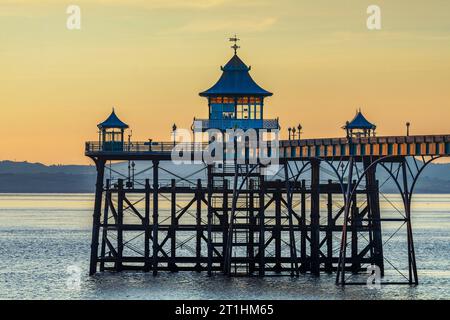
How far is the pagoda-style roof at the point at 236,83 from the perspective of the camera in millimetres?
88438

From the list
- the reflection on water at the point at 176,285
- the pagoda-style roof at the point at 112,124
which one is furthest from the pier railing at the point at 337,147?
the reflection on water at the point at 176,285

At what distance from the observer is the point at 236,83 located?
3506 inches

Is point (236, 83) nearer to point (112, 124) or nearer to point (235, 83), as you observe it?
point (235, 83)

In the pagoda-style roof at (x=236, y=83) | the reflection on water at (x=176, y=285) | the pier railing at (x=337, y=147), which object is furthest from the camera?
the pagoda-style roof at (x=236, y=83)

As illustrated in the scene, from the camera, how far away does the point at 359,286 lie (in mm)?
79062

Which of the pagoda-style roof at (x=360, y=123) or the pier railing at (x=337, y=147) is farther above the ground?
the pagoda-style roof at (x=360, y=123)

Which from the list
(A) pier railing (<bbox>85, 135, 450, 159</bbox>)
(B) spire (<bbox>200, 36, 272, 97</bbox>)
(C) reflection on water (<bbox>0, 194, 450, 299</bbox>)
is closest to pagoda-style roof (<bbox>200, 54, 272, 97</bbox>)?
(B) spire (<bbox>200, 36, 272, 97</bbox>)

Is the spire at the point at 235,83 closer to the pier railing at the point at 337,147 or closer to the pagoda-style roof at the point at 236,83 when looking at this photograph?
the pagoda-style roof at the point at 236,83

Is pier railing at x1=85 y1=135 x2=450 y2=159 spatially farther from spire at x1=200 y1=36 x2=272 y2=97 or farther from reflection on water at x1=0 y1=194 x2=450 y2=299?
reflection on water at x1=0 y1=194 x2=450 y2=299

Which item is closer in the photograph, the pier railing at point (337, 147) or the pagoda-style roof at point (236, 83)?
the pier railing at point (337, 147)

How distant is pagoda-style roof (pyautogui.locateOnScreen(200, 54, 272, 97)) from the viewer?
290 ft

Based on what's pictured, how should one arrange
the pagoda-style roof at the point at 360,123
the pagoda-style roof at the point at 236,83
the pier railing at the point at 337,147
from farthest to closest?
the pagoda-style roof at the point at 360,123 → the pagoda-style roof at the point at 236,83 → the pier railing at the point at 337,147
